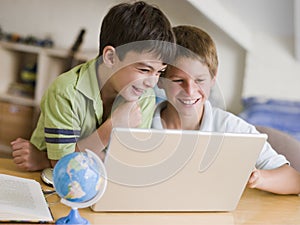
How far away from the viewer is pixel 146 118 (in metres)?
1.46

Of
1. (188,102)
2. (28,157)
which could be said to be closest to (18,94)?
(28,157)

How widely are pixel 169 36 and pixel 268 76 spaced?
80.1 inches

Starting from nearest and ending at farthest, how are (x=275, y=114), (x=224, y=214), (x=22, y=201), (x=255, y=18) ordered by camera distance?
(x=22, y=201) < (x=224, y=214) < (x=275, y=114) < (x=255, y=18)

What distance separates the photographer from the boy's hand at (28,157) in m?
1.39

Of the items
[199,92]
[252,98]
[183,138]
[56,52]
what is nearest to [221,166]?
[183,138]

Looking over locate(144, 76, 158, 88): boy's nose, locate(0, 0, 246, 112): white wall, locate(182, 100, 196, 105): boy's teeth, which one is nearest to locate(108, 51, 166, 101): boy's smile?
locate(144, 76, 158, 88): boy's nose

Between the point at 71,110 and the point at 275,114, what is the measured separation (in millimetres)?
1906

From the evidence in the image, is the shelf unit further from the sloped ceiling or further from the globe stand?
the globe stand

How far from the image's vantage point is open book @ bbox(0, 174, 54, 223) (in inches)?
40.9

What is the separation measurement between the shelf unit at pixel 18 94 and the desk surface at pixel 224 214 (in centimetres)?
211

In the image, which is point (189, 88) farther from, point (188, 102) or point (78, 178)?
point (78, 178)

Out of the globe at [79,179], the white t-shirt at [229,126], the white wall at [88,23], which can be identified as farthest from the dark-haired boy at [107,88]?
the white wall at [88,23]

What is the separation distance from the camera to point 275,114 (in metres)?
2.98

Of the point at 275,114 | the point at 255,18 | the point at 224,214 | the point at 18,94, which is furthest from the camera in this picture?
the point at 18,94
